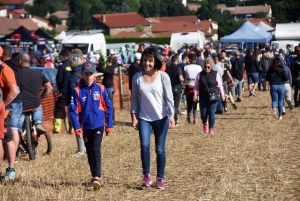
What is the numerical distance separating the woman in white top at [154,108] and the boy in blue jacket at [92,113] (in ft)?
1.37

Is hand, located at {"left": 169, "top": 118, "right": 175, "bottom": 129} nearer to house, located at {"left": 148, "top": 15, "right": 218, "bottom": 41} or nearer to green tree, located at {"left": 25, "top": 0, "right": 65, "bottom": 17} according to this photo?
house, located at {"left": 148, "top": 15, "right": 218, "bottom": 41}

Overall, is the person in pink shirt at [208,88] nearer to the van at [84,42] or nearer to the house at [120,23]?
the van at [84,42]

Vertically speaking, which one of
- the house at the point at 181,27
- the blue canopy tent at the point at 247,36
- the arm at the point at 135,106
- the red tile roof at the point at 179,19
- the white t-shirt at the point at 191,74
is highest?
the arm at the point at 135,106

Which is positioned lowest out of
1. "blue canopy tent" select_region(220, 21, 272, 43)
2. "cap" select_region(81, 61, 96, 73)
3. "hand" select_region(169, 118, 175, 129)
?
"blue canopy tent" select_region(220, 21, 272, 43)

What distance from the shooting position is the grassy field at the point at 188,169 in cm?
832

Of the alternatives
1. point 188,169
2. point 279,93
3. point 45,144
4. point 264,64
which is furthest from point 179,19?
point 188,169

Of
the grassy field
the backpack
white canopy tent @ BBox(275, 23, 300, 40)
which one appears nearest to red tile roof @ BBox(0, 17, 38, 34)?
white canopy tent @ BBox(275, 23, 300, 40)

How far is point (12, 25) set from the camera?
381ft

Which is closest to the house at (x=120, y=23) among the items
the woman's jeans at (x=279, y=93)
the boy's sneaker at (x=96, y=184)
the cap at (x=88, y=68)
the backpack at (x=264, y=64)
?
the backpack at (x=264, y=64)

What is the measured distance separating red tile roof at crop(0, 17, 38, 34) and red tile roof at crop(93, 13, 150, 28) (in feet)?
45.1

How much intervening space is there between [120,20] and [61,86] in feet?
387

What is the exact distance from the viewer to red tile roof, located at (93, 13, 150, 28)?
12888cm

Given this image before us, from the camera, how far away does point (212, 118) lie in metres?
14.1

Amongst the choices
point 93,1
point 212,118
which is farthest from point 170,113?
point 93,1
